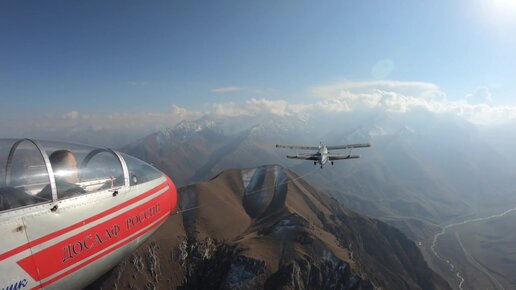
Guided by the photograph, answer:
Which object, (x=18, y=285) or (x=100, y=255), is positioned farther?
(x=100, y=255)

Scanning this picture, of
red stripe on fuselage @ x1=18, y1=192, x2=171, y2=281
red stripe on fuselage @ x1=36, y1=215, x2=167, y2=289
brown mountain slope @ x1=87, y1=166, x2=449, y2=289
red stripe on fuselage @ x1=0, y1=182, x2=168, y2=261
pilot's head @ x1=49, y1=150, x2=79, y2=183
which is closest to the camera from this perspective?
red stripe on fuselage @ x1=0, y1=182, x2=168, y2=261

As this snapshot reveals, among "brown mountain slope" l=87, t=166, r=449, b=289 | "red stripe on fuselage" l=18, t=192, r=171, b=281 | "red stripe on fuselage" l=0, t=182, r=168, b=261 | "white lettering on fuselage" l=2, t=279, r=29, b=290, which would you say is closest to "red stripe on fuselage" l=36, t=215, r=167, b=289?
"red stripe on fuselage" l=18, t=192, r=171, b=281

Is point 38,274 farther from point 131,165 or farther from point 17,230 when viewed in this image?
point 131,165

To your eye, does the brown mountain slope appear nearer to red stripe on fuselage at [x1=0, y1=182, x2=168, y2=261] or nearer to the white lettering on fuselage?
red stripe on fuselage at [x1=0, y1=182, x2=168, y2=261]

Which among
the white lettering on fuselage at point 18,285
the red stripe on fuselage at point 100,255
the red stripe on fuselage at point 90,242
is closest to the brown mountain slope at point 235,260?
the red stripe on fuselage at point 100,255

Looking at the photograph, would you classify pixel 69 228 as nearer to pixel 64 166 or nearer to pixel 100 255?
pixel 100 255

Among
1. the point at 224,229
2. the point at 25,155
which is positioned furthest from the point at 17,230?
the point at 224,229

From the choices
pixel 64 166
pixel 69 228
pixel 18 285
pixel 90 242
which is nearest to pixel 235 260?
pixel 90 242
